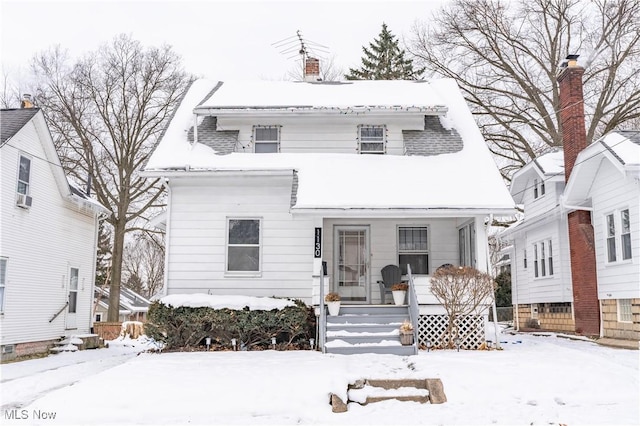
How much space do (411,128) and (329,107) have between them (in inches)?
95.0

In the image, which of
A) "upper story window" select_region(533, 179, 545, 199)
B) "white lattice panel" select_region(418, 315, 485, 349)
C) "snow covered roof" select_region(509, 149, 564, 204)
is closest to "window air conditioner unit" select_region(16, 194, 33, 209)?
"white lattice panel" select_region(418, 315, 485, 349)

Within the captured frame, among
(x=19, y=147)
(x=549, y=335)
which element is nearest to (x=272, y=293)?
(x=19, y=147)

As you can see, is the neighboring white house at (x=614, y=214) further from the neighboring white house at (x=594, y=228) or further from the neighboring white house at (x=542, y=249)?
the neighboring white house at (x=542, y=249)

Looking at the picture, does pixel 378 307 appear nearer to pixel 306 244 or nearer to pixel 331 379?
pixel 306 244

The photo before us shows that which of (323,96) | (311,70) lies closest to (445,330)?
(323,96)

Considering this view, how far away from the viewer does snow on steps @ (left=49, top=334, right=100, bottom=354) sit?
16.5 m

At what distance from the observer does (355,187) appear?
1298 centimetres

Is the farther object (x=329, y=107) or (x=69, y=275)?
(x=69, y=275)

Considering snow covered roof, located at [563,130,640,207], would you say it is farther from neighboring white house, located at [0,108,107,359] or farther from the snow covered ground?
neighboring white house, located at [0,108,107,359]

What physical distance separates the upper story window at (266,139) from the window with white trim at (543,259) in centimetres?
1040

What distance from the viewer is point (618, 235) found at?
45.7 ft

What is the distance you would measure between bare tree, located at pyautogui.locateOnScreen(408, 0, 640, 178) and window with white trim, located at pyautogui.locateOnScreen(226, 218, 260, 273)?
15.1 meters

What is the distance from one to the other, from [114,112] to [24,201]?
13.0 meters

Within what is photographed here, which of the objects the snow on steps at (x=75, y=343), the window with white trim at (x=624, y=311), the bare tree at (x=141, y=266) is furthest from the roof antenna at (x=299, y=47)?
the bare tree at (x=141, y=266)
